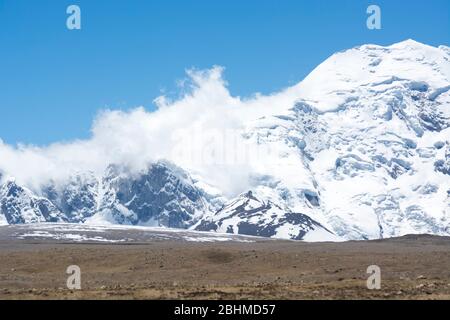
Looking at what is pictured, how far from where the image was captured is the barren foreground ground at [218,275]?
56844 mm

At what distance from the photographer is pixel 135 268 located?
3868 inches

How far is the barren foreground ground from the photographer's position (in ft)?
186

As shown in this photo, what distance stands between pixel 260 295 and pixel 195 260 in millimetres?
48194

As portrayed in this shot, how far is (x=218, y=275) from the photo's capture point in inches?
3516

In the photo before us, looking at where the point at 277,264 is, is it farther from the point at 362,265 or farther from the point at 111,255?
the point at 111,255

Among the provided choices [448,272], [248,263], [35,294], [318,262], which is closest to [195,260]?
[248,263]

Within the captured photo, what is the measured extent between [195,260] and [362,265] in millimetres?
21138
